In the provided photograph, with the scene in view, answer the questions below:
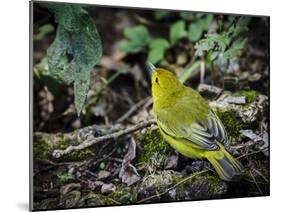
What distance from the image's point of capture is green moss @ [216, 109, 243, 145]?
136 inches

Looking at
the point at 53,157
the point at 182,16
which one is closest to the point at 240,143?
the point at 182,16

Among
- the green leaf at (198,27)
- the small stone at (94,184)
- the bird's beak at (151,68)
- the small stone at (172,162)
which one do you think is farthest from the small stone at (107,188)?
the green leaf at (198,27)

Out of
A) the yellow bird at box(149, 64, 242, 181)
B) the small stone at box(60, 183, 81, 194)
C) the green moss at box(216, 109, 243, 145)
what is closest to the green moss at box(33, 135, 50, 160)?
the small stone at box(60, 183, 81, 194)

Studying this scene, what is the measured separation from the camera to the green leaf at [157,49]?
342cm

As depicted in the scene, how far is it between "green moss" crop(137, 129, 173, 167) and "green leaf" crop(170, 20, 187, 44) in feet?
1.78

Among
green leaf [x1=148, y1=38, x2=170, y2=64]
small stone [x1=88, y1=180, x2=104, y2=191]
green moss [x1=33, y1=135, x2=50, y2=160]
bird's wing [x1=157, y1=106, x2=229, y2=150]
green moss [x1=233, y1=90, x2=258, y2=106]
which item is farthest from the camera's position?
green moss [x1=233, y1=90, x2=258, y2=106]

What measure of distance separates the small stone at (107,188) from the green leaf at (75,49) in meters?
0.41

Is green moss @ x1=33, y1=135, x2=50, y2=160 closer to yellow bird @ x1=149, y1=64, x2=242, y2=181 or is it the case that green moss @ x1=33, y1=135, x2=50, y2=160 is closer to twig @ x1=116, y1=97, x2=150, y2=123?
twig @ x1=116, y1=97, x2=150, y2=123

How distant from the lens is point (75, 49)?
10.3ft

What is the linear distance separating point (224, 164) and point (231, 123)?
243 mm

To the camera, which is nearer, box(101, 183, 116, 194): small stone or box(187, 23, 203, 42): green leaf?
box(101, 183, 116, 194): small stone

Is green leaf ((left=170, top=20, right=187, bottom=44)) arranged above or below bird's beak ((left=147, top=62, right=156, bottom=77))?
above

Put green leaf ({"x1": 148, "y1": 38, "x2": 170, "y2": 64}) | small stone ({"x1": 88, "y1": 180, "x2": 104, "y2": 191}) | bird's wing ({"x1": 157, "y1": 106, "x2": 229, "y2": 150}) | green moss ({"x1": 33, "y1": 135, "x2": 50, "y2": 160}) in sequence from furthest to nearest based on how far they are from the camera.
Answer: green leaf ({"x1": 148, "y1": 38, "x2": 170, "y2": 64})
bird's wing ({"x1": 157, "y1": 106, "x2": 229, "y2": 150})
small stone ({"x1": 88, "y1": 180, "x2": 104, "y2": 191})
green moss ({"x1": 33, "y1": 135, "x2": 50, "y2": 160})

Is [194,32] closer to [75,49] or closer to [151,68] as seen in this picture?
[151,68]
